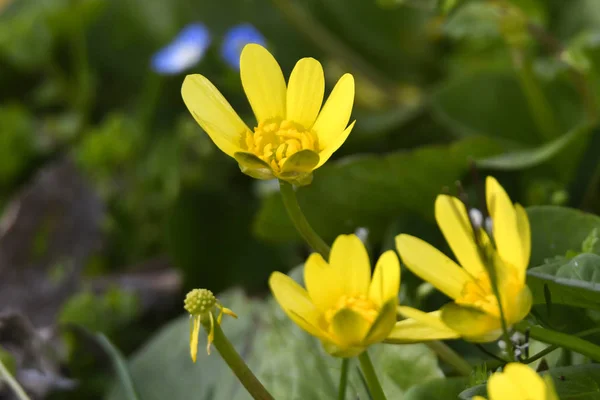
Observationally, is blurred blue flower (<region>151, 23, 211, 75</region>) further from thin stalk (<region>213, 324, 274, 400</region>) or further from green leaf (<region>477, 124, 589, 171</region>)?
thin stalk (<region>213, 324, 274, 400</region>)

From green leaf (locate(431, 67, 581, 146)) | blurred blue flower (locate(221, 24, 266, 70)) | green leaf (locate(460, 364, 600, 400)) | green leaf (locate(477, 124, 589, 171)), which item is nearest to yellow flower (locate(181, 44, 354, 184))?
green leaf (locate(460, 364, 600, 400))

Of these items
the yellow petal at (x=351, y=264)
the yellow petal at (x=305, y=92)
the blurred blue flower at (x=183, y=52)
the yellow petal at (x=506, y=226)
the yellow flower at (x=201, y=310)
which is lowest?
the yellow petal at (x=506, y=226)

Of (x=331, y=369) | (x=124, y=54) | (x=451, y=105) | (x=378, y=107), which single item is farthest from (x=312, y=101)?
(x=124, y=54)

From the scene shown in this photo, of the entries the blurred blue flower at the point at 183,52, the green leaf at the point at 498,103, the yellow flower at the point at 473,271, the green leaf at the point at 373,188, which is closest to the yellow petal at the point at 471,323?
the yellow flower at the point at 473,271

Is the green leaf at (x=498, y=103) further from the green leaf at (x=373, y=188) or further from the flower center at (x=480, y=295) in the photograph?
the flower center at (x=480, y=295)

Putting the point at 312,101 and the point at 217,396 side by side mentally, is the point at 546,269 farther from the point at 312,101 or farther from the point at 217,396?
the point at 217,396

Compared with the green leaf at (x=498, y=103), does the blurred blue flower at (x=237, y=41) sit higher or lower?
higher

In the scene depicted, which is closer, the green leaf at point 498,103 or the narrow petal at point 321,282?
the narrow petal at point 321,282

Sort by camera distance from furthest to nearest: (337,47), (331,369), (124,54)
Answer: (124,54)
(337,47)
(331,369)
